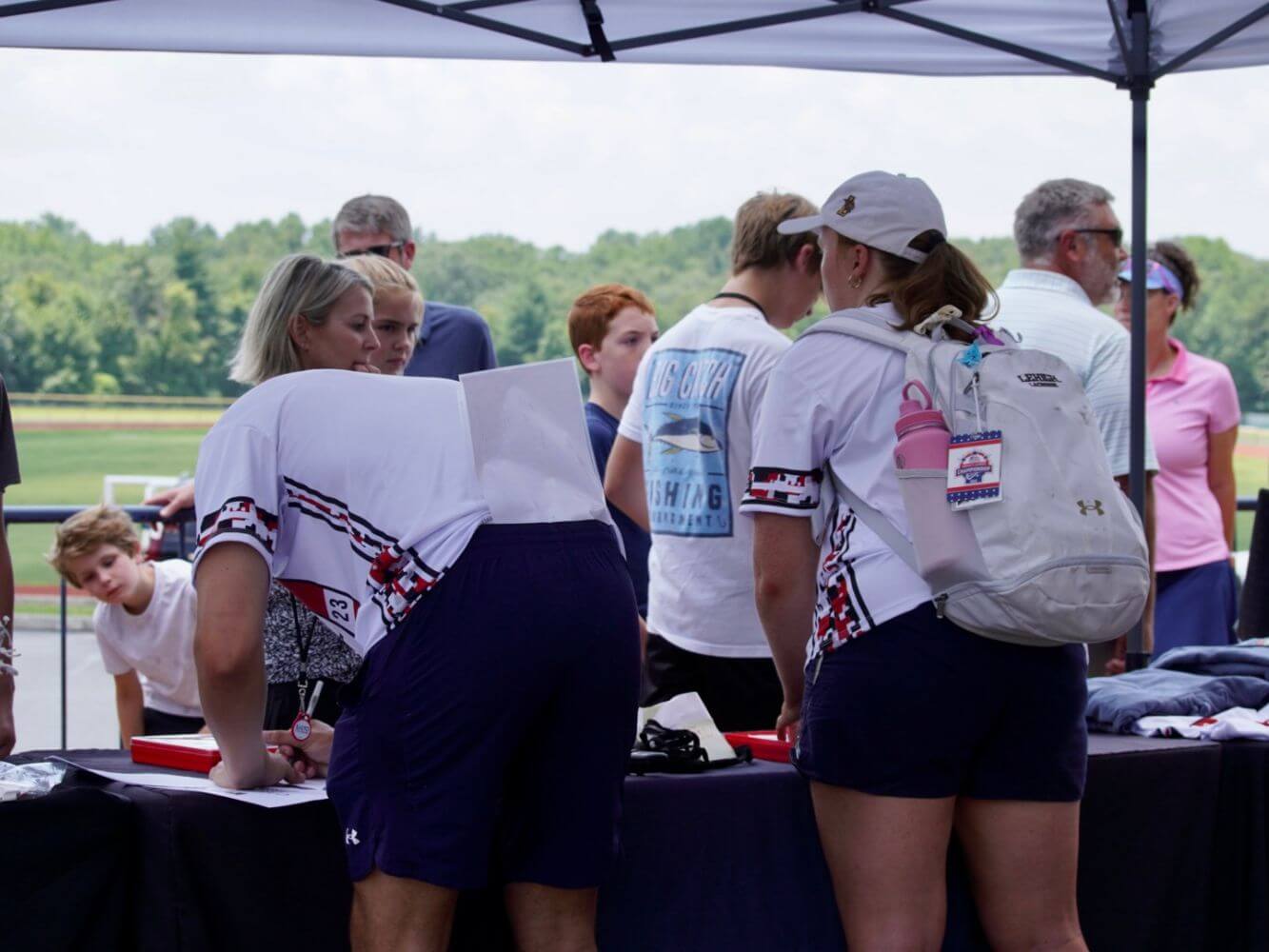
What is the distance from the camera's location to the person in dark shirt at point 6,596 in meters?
2.18

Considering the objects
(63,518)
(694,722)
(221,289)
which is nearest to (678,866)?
(694,722)

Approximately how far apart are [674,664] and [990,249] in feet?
78.4

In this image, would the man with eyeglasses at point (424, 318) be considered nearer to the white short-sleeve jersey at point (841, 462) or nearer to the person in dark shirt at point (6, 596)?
the person in dark shirt at point (6, 596)

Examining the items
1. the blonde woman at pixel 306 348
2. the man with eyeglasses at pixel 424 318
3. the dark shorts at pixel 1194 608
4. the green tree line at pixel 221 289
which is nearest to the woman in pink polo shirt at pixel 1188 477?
the dark shorts at pixel 1194 608

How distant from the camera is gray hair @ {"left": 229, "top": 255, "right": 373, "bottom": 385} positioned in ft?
6.59

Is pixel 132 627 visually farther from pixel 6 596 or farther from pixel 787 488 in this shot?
pixel 787 488

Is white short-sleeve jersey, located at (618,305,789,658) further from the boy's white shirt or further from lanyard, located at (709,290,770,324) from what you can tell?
the boy's white shirt

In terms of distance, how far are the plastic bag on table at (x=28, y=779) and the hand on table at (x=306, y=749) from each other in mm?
283

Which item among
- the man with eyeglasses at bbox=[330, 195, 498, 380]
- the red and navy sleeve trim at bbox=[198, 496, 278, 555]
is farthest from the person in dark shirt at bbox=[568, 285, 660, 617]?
the red and navy sleeve trim at bbox=[198, 496, 278, 555]

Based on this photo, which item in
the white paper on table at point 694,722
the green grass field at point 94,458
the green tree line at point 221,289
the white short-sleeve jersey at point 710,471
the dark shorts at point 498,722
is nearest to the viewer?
the dark shorts at point 498,722

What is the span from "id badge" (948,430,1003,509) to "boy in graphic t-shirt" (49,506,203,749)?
263 cm

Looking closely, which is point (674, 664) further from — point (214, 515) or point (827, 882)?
point (214, 515)

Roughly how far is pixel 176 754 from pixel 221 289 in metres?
31.1

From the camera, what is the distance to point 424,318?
3596 mm
